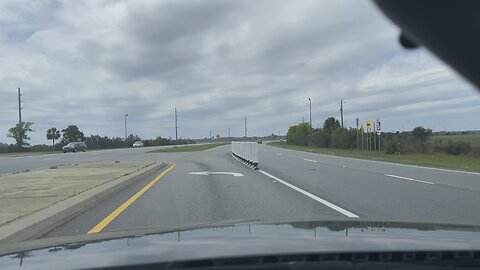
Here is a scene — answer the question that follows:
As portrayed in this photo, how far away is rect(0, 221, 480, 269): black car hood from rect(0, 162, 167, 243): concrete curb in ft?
9.36

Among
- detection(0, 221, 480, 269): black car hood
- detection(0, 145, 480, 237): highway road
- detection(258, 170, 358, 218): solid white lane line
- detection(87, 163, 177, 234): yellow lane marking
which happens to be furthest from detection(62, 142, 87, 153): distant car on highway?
detection(0, 221, 480, 269): black car hood

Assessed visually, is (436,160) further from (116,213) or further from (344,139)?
(344,139)

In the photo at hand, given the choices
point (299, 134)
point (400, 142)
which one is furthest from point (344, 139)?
point (299, 134)

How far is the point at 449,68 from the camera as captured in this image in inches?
171

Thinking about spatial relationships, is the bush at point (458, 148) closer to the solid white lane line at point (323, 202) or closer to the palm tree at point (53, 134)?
the solid white lane line at point (323, 202)

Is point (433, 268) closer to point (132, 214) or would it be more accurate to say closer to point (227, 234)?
point (227, 234)

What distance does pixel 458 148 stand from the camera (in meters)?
49.8

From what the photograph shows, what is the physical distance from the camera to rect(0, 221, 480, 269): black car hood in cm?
392

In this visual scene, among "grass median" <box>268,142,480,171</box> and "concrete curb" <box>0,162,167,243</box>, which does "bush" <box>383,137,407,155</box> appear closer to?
"grass median" <box>268,142,480,171</box>

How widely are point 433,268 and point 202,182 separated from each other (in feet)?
45.5

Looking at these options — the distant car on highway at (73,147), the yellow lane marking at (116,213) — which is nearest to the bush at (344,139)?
the distant car on highway at (73,147)

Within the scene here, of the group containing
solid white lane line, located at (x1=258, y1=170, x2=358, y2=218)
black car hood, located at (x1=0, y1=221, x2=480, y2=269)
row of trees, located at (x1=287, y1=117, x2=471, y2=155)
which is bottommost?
solid white lane line, located at (x1=258, y1=170, x2=358, y2=218)

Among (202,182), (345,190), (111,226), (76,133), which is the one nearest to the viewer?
(111,226)

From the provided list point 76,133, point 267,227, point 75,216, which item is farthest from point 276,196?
point 76,133
